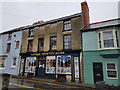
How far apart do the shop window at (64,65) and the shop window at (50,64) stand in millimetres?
875

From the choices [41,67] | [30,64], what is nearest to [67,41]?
[41,67]

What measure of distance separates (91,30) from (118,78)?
6.51m

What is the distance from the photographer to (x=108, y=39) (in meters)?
11.6

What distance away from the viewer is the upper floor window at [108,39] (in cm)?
1110

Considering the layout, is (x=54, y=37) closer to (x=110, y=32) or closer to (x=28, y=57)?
(x=28, y=57)

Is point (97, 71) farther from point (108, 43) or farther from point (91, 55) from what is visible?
point (108, 43)

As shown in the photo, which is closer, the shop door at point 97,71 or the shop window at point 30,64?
the shop door at point 97,71

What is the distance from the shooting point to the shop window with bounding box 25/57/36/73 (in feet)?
54.3

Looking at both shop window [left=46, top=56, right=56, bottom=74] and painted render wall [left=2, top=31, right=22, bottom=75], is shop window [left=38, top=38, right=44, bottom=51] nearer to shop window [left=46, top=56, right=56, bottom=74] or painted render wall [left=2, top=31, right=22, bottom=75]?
shop window [left=46, top=56, right=56, bottom=74]

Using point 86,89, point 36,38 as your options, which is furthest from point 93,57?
point 36,38

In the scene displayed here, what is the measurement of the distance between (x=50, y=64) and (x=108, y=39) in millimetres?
8986

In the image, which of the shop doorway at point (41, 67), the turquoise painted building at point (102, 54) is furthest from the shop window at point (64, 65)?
the shop doorway at point (41, 67)

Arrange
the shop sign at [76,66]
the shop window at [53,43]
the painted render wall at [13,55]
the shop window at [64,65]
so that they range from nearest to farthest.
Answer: the shop sign at [76,66] → the shop window at [64,65] → the shop window at [53,43] → the painted render wall at [13,55]

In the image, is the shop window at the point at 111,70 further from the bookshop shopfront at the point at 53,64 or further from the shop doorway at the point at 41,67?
the shop doorway at the point at 41,67
